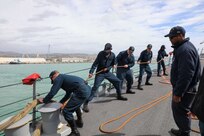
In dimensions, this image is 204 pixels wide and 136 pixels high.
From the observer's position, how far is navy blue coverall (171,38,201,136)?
3.36m

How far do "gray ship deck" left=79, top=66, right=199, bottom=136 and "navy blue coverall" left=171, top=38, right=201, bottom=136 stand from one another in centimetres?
85

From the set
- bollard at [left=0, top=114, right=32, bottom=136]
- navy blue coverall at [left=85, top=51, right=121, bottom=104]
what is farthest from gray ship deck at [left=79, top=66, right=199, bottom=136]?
bollard at [left=0, top=114, right=32, bottom=136]

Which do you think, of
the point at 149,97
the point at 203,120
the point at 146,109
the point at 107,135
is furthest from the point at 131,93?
the point at 203,120

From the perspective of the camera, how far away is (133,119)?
541cm

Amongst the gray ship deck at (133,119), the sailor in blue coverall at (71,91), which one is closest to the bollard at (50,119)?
the sailor in blue coverall at (71,91)

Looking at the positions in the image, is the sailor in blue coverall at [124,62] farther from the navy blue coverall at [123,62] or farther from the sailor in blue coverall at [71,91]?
the sailor in blue coverall at [71,91]

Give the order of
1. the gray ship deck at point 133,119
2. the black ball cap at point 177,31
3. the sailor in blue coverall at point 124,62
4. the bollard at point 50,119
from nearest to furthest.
Answer: 1. the black ball cap at point 177,31
2. the bollard at point 50,119
3. the gray ship deck at point 133,119
4. the sailor in blue coverall at point 124,62

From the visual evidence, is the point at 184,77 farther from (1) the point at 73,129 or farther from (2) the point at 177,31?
(1) the point at 73,129

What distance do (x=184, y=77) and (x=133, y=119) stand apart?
2.32 meters

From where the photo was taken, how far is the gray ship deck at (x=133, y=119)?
464 centimetres

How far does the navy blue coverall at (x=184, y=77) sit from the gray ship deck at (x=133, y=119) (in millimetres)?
850

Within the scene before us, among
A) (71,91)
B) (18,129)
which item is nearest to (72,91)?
(71,91)

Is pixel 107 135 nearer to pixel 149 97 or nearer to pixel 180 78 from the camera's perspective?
pixel 180 78

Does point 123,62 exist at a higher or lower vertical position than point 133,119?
higher
